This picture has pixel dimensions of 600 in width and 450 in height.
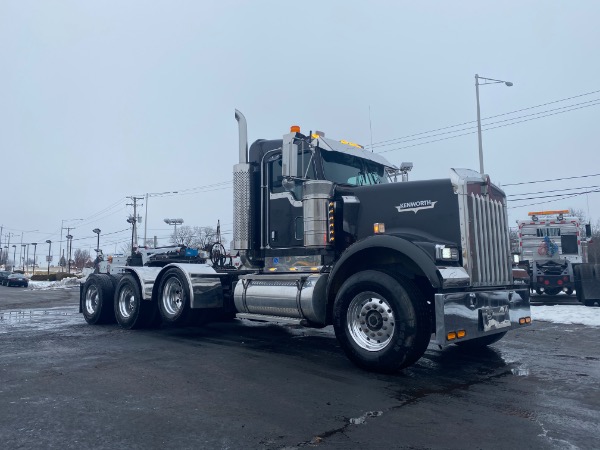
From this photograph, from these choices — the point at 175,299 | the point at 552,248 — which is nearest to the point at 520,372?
the point at 175,299

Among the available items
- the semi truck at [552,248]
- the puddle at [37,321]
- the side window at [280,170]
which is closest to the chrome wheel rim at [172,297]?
the side window at [280,170]

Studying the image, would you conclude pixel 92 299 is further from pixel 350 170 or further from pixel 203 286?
pixel 350 170

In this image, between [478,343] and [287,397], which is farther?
[478,343]

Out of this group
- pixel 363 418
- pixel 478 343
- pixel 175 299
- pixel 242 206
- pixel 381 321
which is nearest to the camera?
pixel 363 418

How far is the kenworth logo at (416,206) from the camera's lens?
6898 mm

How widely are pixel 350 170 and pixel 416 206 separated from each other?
172 cm

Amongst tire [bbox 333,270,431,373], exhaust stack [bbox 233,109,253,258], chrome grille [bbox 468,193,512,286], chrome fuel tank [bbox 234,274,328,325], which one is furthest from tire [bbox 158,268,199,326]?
chrome grille [bbox 468,193,512,286]

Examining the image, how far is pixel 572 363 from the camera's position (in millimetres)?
7000

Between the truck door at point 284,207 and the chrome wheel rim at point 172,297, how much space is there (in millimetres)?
2283

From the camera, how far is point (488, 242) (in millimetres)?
6977

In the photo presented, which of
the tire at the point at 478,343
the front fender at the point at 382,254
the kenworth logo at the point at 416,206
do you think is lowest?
the tire at the point at 478,343

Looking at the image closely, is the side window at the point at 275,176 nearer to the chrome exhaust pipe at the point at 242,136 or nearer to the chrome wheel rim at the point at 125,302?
the chrome exhaust pipe at the point at 242,136

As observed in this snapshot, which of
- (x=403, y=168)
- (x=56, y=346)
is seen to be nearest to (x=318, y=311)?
(x=403, y=168)

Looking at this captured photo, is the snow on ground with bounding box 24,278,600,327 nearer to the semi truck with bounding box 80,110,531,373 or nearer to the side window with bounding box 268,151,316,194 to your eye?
the semi truck with bounding box 80,110,531,373
